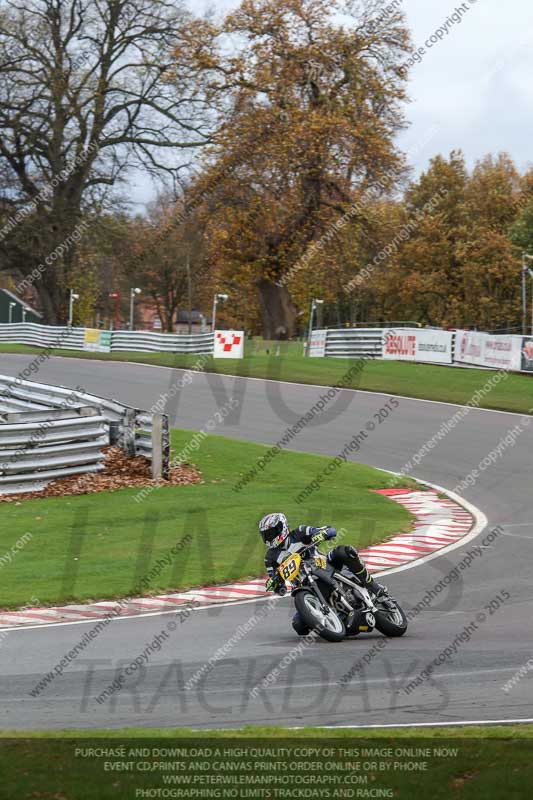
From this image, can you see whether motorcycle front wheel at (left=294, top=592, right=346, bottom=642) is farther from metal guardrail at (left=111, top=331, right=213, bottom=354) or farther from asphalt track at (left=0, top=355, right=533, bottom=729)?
metal guardrail at (left=111, top=331, right=213, bottom=354)

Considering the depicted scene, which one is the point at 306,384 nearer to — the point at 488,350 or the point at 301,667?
the point at 488,350

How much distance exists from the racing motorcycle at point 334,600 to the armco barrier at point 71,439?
8.99 m

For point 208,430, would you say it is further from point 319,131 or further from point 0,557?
point 319,131

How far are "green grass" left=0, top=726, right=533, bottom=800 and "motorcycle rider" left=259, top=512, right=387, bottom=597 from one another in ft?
11.6

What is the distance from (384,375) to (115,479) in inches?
710

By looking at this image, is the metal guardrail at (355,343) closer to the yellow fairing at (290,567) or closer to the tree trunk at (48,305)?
the tree trunk at (48,305)

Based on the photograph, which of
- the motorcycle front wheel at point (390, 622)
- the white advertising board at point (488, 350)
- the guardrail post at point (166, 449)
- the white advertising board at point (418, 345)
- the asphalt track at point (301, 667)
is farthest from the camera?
the white advertising board at point (418, 345)

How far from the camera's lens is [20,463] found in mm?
17812

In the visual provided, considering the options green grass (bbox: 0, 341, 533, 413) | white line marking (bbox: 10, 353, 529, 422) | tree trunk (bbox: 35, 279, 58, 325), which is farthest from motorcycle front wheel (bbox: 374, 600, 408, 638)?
tree trunk (bbox: 35, 279, 58, 325)

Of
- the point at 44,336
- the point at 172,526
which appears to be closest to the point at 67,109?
the point at 44,336

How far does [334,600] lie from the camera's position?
9.80m

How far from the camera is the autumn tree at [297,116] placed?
4772cm

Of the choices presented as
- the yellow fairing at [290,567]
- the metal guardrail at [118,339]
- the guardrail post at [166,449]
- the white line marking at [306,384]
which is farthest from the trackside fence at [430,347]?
the yellow fairing at [290,567]

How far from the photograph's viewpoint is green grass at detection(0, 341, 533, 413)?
30.9 m
